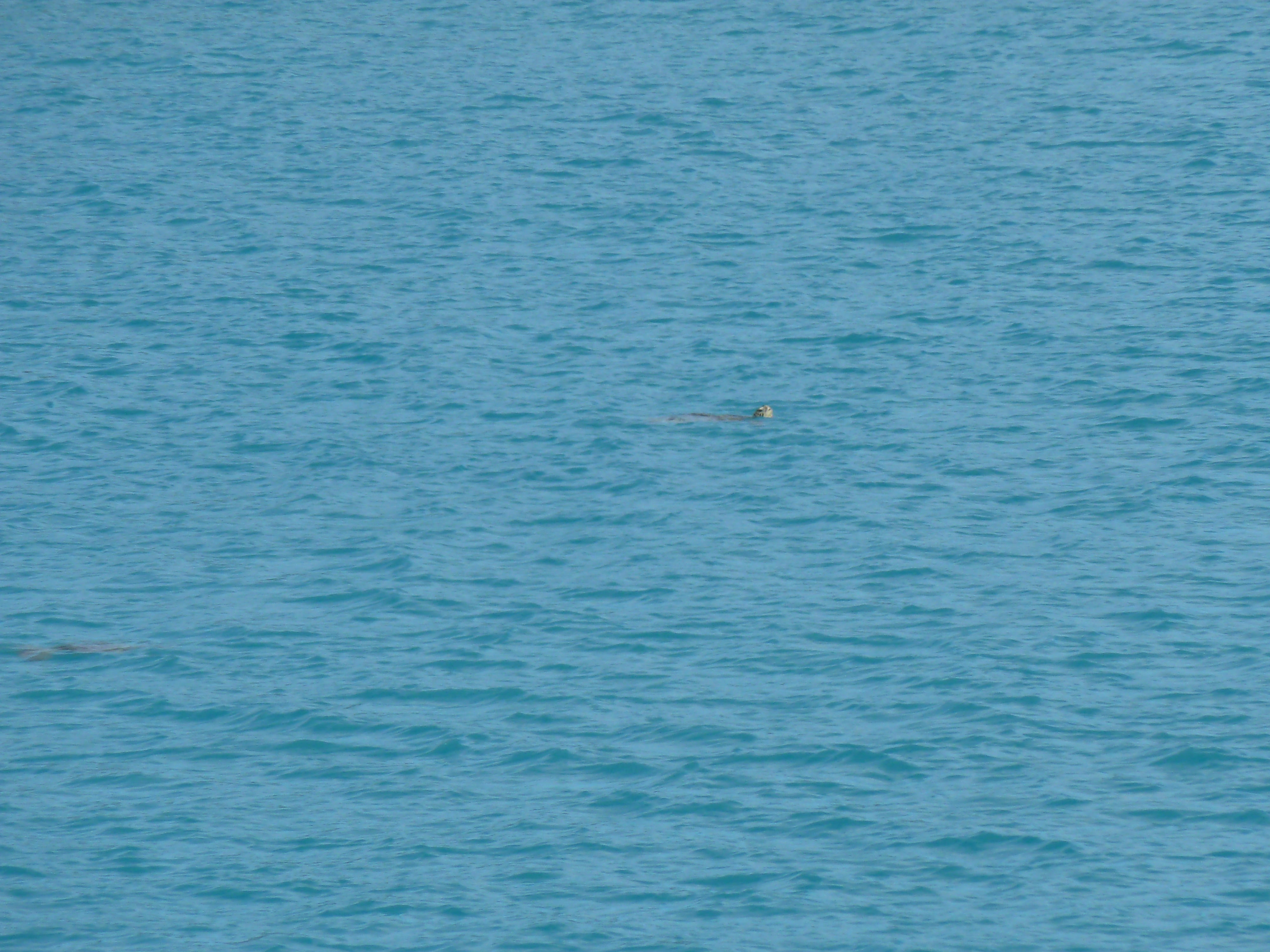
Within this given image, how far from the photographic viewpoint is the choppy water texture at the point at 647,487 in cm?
2167

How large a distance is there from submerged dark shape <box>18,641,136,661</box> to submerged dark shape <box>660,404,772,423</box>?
41.4 feet

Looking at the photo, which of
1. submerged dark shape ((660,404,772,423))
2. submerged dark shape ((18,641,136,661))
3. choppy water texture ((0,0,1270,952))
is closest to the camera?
choppy water texture ((0,0,1270,952))

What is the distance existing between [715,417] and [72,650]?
1393 cm

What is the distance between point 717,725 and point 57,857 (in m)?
9.26

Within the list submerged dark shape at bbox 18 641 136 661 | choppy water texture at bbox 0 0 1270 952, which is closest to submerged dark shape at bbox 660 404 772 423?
choppy water texture at bbox 0 0 1270 952

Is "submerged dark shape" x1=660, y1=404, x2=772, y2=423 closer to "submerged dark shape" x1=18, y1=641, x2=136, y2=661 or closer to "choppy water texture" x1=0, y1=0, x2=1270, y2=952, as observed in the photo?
"choppy water texture" x1=0, y1=0, x2=1270, y2=952

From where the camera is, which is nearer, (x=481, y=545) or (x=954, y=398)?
(x=481, y=545)

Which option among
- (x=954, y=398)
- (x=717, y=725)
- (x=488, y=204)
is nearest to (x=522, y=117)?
(x=488, y=204)

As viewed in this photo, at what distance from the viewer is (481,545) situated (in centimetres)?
3111

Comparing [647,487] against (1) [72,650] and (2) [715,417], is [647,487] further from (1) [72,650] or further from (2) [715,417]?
(1) [72,650]

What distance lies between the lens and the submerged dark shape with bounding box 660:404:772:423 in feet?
115

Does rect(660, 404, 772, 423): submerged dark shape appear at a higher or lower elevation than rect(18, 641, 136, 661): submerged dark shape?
higher

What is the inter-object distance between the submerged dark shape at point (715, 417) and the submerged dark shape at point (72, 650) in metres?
12.6

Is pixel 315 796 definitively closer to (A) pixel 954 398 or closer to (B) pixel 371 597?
(B) pixel 371 597
